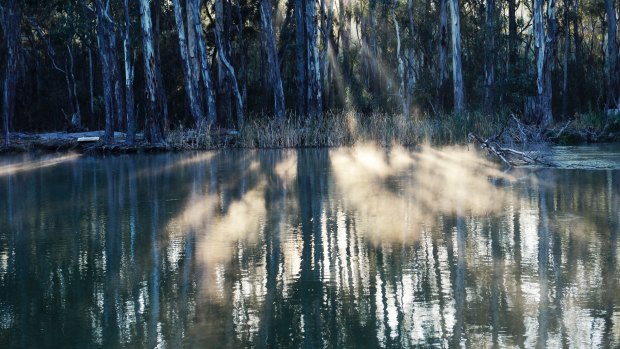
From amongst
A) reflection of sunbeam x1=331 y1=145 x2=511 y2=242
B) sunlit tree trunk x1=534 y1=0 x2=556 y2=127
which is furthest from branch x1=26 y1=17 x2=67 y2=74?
reflection of sunbeam x1=331 y1=145 x2=511 y2=242

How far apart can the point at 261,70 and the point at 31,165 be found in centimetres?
1978

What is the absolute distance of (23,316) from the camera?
15.8 feet

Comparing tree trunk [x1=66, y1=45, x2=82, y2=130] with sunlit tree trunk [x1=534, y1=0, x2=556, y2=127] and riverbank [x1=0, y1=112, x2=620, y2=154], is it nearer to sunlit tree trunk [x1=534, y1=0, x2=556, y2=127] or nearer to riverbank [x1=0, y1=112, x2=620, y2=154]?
riverbank [x1=0, y1=112, x2=620, y2=154]

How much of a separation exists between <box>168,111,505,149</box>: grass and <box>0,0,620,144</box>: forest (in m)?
0.50

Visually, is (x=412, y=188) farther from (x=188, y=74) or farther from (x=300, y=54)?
(x=300, y=54)

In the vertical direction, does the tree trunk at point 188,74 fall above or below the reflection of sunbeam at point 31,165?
above

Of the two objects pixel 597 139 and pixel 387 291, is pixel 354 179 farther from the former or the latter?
pixel 597 139

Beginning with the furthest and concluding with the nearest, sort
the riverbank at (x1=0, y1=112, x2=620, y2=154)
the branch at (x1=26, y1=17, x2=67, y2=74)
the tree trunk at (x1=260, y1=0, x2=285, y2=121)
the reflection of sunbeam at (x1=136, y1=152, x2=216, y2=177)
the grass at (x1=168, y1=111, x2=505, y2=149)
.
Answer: the branch at (x1=26, y1=17, x2=67, y2=74) → the tree trunk at (x1=260, y1=0, x2=285, y2=121) → the grass at (x1=168, y1=111, x2=505, y2=149) → the riverbank at (x1=0, y1=112, x2=620, y2=154) → the reflection of sunbeam at (x1=136, y1=152, x2=216, y2=177)

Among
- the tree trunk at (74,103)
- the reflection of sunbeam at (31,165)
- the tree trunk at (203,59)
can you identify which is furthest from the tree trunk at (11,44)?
the reflection of sunbeam at (31,165)

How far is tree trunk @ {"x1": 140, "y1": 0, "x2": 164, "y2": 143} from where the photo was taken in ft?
72.5

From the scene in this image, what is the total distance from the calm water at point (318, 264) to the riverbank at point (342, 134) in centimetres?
929

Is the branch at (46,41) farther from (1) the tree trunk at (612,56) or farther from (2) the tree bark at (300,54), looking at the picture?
(1) the tree trunk at (612,56)

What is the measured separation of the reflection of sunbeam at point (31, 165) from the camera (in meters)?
16.1

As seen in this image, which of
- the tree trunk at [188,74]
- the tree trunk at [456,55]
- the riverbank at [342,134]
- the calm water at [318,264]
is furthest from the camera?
the tree trunk at [456,55]
